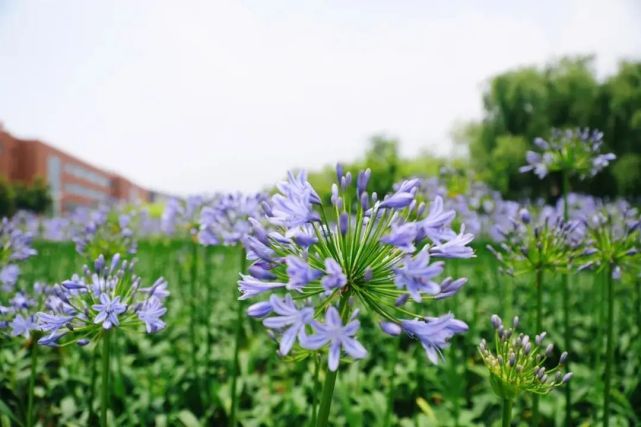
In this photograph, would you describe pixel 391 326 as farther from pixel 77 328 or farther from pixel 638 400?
pixel 638 400

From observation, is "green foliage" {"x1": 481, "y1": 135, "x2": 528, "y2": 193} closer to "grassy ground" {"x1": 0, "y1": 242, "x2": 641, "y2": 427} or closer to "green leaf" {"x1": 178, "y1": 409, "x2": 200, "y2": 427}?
"grassy ground" {"x1": 0, "y1": 242, "x2": 641, "y2": 427}

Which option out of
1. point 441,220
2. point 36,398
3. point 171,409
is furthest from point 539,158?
point 36,398

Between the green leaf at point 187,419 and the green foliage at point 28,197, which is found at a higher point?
the green foliage at point 28,197

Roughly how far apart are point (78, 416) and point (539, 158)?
5256mm

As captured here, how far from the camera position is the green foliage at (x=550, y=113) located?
30.4 metres

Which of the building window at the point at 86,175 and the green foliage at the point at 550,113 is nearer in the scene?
the green foliage at the point at 550,113

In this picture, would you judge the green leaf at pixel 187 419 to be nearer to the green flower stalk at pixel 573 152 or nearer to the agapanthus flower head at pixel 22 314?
the agapanthus flower head at pixel 22 314

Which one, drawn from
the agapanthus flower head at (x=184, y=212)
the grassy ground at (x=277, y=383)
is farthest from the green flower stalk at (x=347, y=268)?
the agapanthus flower head at (x=184, y=212)

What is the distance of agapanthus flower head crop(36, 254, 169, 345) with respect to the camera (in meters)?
2.32

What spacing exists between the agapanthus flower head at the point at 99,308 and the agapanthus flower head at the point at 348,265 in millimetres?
843

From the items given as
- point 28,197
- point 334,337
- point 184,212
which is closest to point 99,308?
point 334,337

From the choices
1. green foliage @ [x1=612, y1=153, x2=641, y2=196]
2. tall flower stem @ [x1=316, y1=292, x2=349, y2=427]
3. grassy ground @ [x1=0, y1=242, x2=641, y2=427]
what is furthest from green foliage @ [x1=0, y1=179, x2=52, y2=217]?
tall flower stem @ [x1=316, y1=292, x2=349, y2=427]

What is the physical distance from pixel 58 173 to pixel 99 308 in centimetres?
9768

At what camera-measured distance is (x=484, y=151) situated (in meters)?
39.7
